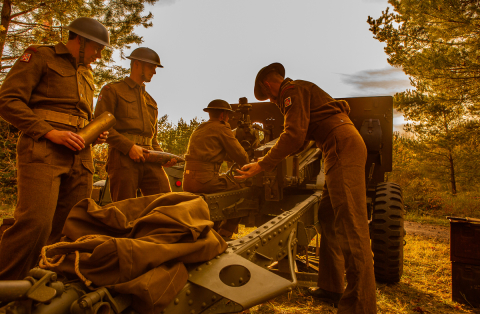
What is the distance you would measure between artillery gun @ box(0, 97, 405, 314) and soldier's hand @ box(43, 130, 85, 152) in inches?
48.2

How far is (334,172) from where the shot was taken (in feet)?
8.48

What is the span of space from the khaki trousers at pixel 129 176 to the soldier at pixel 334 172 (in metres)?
0.94

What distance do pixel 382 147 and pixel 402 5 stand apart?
27.4 feet

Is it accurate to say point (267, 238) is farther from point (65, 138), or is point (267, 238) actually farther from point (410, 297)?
point (410, 297)

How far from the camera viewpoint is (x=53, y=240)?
247cm

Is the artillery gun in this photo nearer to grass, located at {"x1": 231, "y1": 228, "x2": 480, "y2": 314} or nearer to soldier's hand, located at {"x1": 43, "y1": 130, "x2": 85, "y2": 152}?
grass, located at {"x1": 231, "y1": 228, "x2": 480, "y2": 314}

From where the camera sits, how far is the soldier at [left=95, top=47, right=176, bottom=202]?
3.21 m

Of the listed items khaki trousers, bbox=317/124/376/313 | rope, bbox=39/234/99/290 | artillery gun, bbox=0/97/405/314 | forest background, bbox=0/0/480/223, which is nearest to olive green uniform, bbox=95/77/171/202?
artillery gun, bbox=0/97/405/314

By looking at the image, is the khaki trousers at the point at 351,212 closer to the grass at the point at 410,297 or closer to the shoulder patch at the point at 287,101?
the shoulder patch at the point at 287,101

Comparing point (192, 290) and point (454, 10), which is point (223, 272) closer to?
point (192, 290)

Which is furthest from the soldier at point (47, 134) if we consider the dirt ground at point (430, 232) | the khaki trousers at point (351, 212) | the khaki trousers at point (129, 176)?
the dirt ground at point (430, 232)

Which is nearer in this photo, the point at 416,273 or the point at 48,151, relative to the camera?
the point at 48,151

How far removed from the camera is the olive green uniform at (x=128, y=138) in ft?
10.5

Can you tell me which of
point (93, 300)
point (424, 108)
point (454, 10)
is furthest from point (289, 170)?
point (424, 108)
